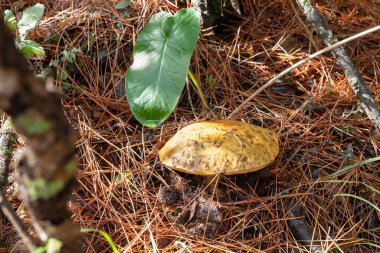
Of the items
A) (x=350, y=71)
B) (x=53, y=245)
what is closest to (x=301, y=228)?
(x=350, y=71)

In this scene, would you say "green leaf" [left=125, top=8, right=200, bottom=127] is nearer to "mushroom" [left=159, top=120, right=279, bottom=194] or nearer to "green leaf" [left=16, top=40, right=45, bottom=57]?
"mushroom" [left=159, top=120, right=279, bottom=194]

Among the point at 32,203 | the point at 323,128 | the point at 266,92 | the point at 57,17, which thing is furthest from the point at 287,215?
the point at 57,17

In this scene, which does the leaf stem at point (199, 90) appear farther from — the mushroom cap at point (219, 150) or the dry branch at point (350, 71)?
the dry branch at point (350, 71)

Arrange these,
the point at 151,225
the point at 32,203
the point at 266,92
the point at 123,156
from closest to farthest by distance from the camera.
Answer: the point at 32,203, the point at 151,225, the point at 123,156, the point at 266,92

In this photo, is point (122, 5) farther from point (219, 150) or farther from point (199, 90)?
point (219, 150)

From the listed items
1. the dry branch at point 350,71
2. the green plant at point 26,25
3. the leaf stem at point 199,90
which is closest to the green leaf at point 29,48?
the green plant at point 26,25

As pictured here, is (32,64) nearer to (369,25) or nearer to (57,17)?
(57,17)
